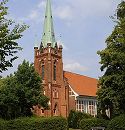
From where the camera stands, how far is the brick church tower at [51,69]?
63094 mm

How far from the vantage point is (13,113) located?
148ft

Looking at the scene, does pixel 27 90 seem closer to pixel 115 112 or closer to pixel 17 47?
pixel 115 112

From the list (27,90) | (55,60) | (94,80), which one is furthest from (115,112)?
(94,80)

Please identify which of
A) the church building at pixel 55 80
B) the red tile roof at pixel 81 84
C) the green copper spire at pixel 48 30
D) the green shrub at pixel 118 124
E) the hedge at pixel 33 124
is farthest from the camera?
the red tile roof at pixel 81 84

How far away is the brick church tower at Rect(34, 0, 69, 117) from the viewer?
63.1 metres

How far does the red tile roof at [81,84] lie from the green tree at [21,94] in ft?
70.6

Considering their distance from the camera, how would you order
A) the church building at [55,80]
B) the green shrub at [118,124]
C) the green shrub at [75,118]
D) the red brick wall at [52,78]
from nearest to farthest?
the green shrub at [118,124]
the green shrub at [75,118]
the red brick wall at [52,78]
the church building at [55,80]

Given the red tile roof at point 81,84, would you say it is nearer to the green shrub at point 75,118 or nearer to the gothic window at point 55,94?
the gothic window at point 55,94

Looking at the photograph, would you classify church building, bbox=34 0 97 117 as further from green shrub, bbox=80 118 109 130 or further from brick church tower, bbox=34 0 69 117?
green shrub, bbox=80 118 109 130

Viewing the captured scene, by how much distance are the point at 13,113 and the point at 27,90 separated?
12.9 ft

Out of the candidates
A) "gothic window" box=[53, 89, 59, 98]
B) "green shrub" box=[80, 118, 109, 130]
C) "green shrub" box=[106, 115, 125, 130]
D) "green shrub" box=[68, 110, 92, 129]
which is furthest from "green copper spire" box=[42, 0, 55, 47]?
"green shrub" box=[106, 115, 125, 130]

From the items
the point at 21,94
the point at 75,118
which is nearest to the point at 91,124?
the point at 21,94

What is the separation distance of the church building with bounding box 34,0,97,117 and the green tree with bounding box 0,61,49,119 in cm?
→ 1567

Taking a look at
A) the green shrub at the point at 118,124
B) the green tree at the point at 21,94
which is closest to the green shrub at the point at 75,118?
the green tree at the point at 21,94
